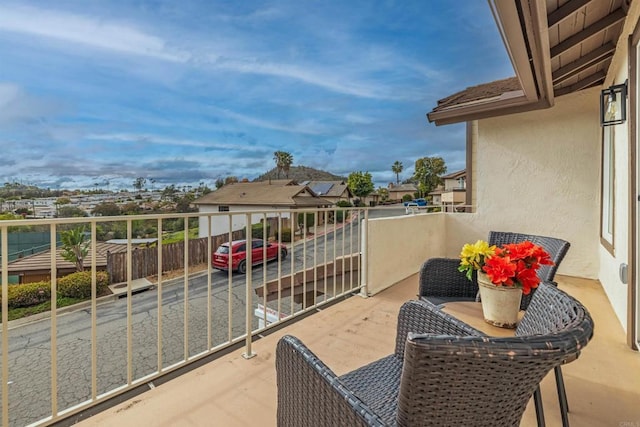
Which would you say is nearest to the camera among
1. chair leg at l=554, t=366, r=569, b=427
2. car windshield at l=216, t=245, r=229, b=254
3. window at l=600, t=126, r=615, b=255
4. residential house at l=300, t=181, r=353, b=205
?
chair leg at l=554, t=366, r=569, b=427

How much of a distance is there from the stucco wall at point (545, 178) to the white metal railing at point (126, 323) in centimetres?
294

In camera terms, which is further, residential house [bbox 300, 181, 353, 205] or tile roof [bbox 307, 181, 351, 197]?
tile roof [bbox 307, 181, 351, 197]

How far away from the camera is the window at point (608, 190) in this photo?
3604 millimetres

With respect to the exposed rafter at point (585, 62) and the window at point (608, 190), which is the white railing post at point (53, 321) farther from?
the exposed rafter at point (585, 62)

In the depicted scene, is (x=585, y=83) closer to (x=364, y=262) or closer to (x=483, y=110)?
(x=483, y=110)

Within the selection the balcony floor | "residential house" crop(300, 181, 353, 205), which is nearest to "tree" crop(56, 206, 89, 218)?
the balcony floor

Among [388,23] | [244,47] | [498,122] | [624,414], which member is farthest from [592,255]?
[244,47]

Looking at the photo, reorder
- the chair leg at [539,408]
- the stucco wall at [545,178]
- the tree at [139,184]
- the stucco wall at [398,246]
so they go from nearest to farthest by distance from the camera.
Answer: the chair leg at [539,408] < the stucco wall at [398,246] < the stucco wall at [545,178] < the tree at [139,184]

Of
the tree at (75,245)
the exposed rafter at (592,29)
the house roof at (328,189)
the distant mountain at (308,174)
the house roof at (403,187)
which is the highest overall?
the distant mountain at (308,174)

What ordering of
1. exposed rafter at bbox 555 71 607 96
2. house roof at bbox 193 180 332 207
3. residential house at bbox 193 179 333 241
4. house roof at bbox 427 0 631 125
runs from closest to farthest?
house roof at bbox 427 0 631 125 → exposed rafter at bbox 555 71 607 96 → residential house at bbox 193 179 333 241 → house roof at bbox 193 180 332 207

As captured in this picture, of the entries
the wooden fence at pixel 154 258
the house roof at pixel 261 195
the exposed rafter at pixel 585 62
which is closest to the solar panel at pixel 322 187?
the house roof at pixel 261 195

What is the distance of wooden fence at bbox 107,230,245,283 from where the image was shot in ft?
6.68

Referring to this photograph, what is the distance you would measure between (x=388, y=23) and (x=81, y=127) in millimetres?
32032

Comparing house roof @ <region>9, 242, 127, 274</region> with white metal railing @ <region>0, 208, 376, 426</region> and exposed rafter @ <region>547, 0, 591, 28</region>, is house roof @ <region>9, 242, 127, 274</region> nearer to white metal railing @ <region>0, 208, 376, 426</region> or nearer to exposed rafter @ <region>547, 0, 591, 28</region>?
white metal railing @ <region>0, 208, 376, 426</region>
